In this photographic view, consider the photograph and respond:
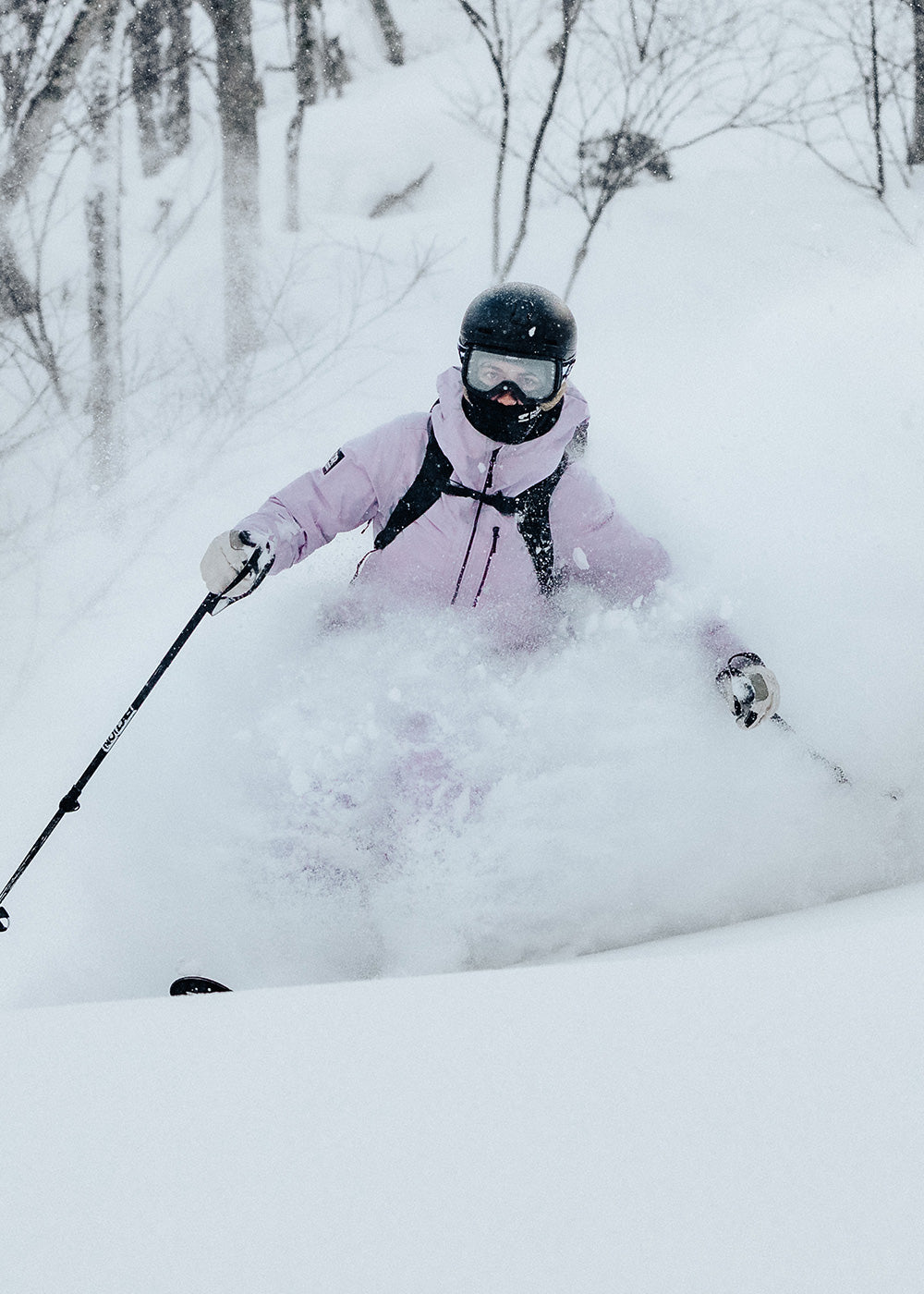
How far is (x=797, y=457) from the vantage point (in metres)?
3.49

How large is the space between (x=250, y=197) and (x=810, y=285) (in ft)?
13.8

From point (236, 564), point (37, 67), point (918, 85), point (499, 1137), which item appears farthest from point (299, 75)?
point (499, 1137)

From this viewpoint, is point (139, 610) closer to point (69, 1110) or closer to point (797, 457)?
point (797, 457)

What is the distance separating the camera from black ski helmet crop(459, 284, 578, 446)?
6.54ft

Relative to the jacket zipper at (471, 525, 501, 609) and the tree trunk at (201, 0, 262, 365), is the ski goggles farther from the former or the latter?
the tree trunk at (201, 0, 262, 365)

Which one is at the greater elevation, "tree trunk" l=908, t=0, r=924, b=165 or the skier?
"tree trunk" l=908, t=0, r=924, b=165

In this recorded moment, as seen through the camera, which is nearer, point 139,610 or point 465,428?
point 465,428

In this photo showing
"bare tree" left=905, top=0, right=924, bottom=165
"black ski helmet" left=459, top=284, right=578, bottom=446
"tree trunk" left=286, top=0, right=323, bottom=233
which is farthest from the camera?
"tree trunk" left=286, top=0, right=323, bottom=233

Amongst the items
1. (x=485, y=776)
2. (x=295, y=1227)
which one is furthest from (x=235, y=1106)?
(x=485, y=776)

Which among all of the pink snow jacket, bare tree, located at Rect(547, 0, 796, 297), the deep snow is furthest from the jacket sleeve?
bare tree, located at Rect(547, 0, 796, 297)

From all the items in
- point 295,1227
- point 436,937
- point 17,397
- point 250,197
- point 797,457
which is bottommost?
point 295,1227

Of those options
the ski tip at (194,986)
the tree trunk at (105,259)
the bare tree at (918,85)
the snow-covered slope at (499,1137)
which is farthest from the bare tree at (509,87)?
the snow-covered slope at (499,1137)

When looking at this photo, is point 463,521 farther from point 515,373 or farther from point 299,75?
point 299,75

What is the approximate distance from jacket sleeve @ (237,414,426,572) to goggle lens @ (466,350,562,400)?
8.7 inches
